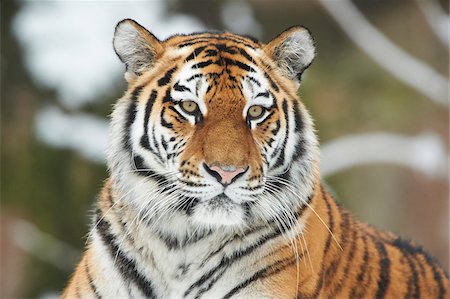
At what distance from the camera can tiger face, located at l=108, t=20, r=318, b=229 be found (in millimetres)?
2863

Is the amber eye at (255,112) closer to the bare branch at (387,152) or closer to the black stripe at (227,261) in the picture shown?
the black stripe at (227,261)

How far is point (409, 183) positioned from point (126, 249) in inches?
261

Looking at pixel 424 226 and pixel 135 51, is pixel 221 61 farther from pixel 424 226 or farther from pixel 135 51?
pixel 424 226

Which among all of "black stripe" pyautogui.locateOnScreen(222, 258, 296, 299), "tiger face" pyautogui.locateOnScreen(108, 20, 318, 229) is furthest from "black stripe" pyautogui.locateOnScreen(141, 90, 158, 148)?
"black stripe" pyautogui.locateOnScreen(222, 258, 296, 299)

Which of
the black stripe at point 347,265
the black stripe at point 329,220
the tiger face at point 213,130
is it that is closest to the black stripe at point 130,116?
the tiger face at point 213,130

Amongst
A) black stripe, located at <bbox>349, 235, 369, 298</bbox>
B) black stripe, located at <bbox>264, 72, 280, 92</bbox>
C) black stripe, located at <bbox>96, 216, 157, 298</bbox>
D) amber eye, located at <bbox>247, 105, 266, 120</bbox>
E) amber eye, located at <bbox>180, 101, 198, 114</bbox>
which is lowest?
black stripe, located at <bbox>96, 216, 157, 298</bbox>

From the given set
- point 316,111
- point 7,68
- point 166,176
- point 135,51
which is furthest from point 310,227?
point 7,68

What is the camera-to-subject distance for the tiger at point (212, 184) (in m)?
2.92

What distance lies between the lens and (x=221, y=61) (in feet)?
10.1

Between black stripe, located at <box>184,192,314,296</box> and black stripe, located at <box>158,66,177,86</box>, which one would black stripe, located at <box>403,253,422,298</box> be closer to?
black stripe, located at <box>184,192,314,296</box>

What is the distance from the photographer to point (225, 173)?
2.78 m

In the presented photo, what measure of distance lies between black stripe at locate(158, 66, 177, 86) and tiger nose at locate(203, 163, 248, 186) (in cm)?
44

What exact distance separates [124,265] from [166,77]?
2.31 feet

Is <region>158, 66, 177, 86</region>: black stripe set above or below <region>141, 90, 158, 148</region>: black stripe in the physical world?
above
